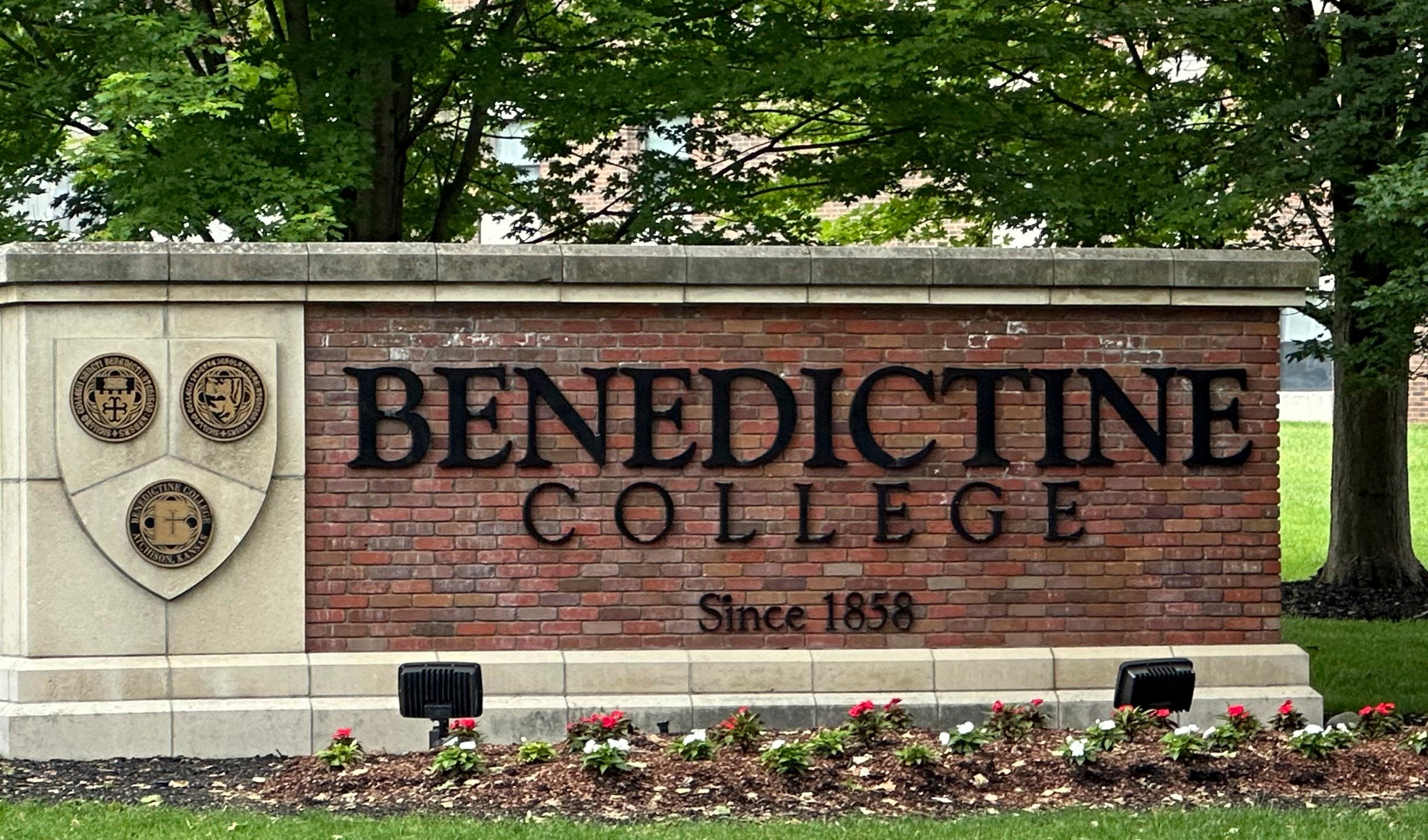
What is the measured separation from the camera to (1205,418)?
1045cm

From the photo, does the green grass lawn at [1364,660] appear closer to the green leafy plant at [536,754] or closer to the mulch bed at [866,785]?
the mulch bed at [866,785]

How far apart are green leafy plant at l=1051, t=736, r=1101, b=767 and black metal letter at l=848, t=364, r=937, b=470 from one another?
1922 millimetres

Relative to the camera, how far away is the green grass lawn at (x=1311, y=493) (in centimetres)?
2336

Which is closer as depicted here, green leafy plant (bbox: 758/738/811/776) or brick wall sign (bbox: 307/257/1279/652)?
green leafy plant (bbox: 758/738/811/776)

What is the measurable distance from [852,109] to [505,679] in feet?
23.6

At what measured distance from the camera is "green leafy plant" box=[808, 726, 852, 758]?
9086 mm

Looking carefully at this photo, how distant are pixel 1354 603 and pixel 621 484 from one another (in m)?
9.42

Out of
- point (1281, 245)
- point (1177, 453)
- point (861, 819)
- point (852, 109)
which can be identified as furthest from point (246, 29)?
point (861, 819)

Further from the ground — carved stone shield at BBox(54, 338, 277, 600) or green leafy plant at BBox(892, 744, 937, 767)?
carved stone shield at BBox(54, 338, 277, 600)

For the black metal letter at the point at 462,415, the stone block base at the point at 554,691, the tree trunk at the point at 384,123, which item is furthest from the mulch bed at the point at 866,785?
the tree trunk at the point at 384,123

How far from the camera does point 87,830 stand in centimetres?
791

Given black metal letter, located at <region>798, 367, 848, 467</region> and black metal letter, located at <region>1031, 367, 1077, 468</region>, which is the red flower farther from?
black metal letter, located at <region>1031, 367, 1077, 468</region>

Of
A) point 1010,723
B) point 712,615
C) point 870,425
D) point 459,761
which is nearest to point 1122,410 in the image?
point 870,425

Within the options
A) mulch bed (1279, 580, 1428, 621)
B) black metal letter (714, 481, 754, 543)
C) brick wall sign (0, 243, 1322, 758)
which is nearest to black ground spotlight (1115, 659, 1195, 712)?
brick wall sign (0, 243, 1322, 758)
